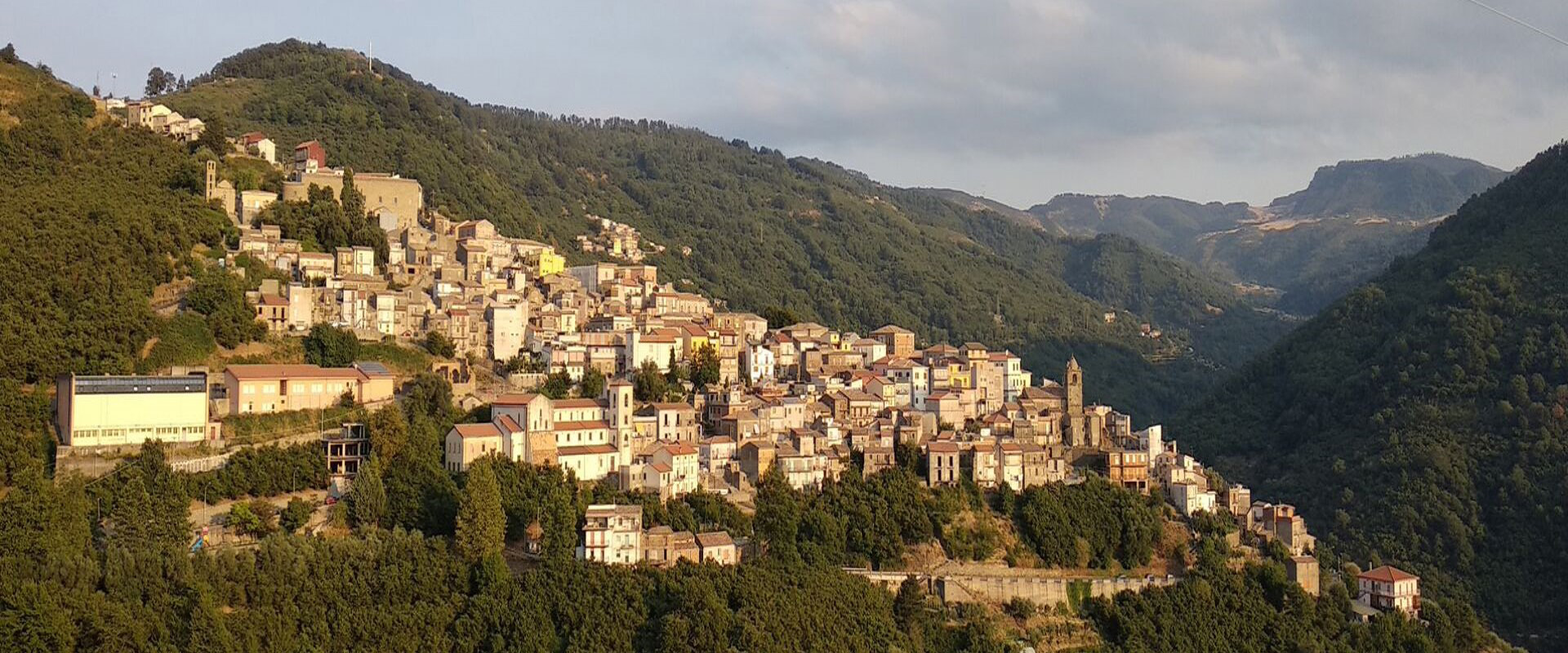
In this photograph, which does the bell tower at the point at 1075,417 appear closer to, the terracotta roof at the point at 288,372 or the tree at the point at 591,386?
the tree at the point at 591,386

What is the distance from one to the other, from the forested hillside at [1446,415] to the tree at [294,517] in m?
32.6

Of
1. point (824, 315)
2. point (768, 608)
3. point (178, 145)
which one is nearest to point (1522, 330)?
point (824, 315)

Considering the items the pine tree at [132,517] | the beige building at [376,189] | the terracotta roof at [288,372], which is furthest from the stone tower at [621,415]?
the beige building at [376,189]

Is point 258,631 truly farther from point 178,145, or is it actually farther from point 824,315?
point 824,315

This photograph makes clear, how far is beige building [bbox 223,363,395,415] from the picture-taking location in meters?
34.7

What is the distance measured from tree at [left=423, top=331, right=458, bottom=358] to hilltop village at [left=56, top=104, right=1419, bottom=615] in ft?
0.24

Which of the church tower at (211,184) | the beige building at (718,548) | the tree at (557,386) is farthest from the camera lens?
the church tower at (211,184)

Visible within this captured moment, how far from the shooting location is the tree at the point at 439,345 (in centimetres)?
3966

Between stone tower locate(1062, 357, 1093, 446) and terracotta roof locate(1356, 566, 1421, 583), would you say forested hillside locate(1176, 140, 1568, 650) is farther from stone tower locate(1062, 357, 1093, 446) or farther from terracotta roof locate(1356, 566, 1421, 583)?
stone tower locate(1062, 357, 1093, 446)

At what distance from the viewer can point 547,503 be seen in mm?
33156

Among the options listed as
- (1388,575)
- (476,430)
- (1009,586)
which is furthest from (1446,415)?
(476,430)

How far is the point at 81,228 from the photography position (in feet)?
124

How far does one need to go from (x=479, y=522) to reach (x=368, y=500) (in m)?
2.46

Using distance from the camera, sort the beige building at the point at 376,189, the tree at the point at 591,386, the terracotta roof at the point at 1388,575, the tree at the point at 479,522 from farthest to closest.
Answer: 1. the beige building at the point at 376,189
2. the terracotta roof at the point at 1388,575
3. the tree at the point at 591,386
4. the tree at the point at 479,522
